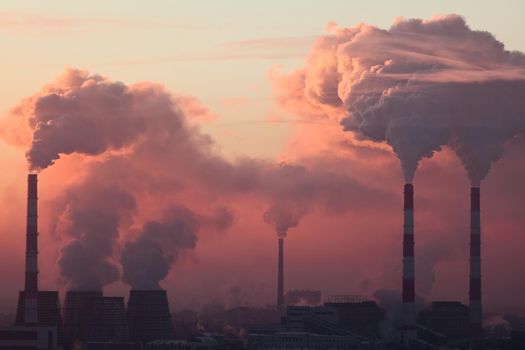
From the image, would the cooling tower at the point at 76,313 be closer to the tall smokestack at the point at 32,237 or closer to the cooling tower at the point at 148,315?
the cooling tower at the point at 148,315

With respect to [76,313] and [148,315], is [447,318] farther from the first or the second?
[76,313]

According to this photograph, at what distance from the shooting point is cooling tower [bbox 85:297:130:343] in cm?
12875

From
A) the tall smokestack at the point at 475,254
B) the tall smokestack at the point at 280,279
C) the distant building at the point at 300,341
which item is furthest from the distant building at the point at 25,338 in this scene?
the tall smokestack at the point at 280,279

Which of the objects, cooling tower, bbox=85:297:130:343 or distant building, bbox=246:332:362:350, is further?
distant building, bbox=246:332:362:350

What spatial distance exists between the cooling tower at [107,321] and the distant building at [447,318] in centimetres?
2801

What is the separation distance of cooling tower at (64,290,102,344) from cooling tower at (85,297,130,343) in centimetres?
42

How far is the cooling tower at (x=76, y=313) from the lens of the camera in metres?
128

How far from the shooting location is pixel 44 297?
414 ft

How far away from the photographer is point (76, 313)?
427 feet

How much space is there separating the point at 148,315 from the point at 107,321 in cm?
364

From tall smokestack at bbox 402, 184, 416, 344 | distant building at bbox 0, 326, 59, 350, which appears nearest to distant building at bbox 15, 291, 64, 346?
distant building at bbox 0, 326, 59, 350

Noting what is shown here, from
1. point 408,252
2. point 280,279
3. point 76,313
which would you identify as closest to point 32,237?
point 76,313

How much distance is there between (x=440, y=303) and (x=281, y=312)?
29.7 metres

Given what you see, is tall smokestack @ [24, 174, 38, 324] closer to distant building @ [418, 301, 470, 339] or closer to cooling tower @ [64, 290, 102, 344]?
cooling tower @ [64, 290, 102, 344]
